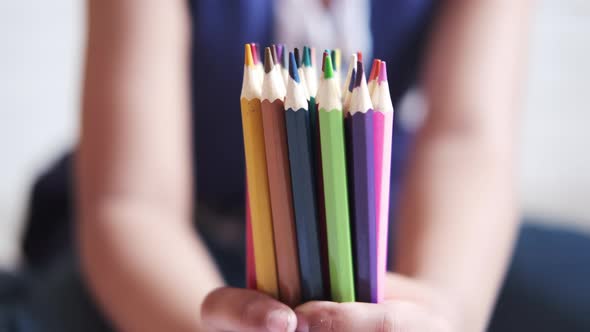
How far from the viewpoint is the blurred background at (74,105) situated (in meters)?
0.62

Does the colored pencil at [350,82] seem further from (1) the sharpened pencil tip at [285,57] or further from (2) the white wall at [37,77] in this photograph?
(2) the white wall at [37,77]

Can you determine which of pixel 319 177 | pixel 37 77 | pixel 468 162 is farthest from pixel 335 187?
pixel 37 77

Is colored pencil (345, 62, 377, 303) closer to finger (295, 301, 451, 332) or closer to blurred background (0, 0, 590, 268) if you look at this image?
finger (295, 301, 451, 332)

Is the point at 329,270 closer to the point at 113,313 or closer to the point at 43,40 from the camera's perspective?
the point at 113,313

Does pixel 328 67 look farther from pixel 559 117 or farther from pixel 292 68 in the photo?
pixel 559 117

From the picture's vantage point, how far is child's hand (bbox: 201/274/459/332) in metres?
0.17

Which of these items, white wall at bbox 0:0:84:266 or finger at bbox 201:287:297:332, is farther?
white wall at bbox 0:0:84:266

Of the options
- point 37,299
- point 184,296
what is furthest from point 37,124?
point 184,296

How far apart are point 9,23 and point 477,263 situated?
0.69m

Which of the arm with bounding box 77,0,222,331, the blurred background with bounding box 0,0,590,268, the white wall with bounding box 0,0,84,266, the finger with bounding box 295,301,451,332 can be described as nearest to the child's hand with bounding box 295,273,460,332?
the finger with bounding box 295,301,451,332

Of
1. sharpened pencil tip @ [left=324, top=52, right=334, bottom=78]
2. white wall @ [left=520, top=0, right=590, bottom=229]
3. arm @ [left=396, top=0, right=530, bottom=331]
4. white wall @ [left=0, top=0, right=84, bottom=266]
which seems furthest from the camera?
white wall @ [left=0, top=0, right=84, bottom=266]

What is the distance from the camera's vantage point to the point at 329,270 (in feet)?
0.57

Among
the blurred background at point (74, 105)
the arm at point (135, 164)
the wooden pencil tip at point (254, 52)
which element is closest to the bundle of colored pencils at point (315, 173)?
the wooden pencil tip at point (254, 52)

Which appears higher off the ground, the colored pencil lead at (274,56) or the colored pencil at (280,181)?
the colored pencil lead at (274,56)
